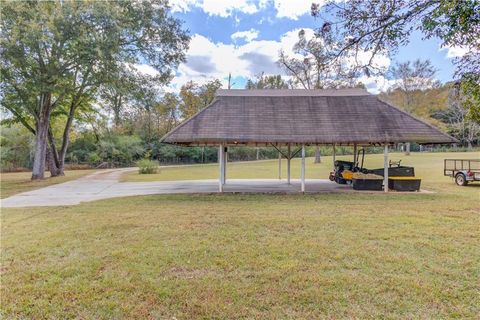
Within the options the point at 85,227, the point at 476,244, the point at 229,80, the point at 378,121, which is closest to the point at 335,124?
the point at 378,121

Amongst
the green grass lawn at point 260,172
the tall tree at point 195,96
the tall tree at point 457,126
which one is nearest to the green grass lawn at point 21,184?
the green grass lawn at point 260,172

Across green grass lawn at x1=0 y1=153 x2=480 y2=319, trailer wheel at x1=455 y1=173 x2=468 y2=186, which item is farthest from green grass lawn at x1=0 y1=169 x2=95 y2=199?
trailer wheel at x1=455 y1=173 x2=468 y2=186

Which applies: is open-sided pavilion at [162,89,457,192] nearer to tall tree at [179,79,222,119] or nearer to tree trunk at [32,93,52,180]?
tree trunk at [32,93,52,180]

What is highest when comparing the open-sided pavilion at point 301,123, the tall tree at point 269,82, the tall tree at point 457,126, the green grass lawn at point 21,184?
the tall tree at point 269,82

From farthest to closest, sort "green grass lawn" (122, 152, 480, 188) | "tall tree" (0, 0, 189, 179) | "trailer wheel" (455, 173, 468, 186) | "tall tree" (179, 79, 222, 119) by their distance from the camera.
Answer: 1. "tall tree" (179, 79, 222, 119)
2. "green grass lawn" (122, 152, 480, 188)
3. "tall tree" (0, 0, 189, 179)
4. "trailer wheel" (455, 173, 468, 186)

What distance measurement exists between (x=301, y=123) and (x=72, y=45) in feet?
40.1

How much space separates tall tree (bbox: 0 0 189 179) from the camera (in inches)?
619

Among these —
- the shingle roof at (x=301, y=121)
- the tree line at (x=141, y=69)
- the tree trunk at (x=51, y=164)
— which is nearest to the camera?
the tree line at (x=141, y=69)

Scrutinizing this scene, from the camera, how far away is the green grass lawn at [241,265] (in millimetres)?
3457

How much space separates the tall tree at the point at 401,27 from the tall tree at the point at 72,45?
14.3 metres

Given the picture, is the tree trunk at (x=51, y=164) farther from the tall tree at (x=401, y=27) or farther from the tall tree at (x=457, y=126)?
the tall tree at (x=457, y=126)

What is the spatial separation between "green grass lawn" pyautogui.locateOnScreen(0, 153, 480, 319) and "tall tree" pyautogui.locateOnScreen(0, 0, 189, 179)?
10.9 m

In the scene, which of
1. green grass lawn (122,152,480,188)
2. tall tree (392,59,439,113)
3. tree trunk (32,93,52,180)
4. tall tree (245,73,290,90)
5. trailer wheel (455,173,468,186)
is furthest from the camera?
tall tree (245,73,290,90)

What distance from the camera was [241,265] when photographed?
4633 millimetres
